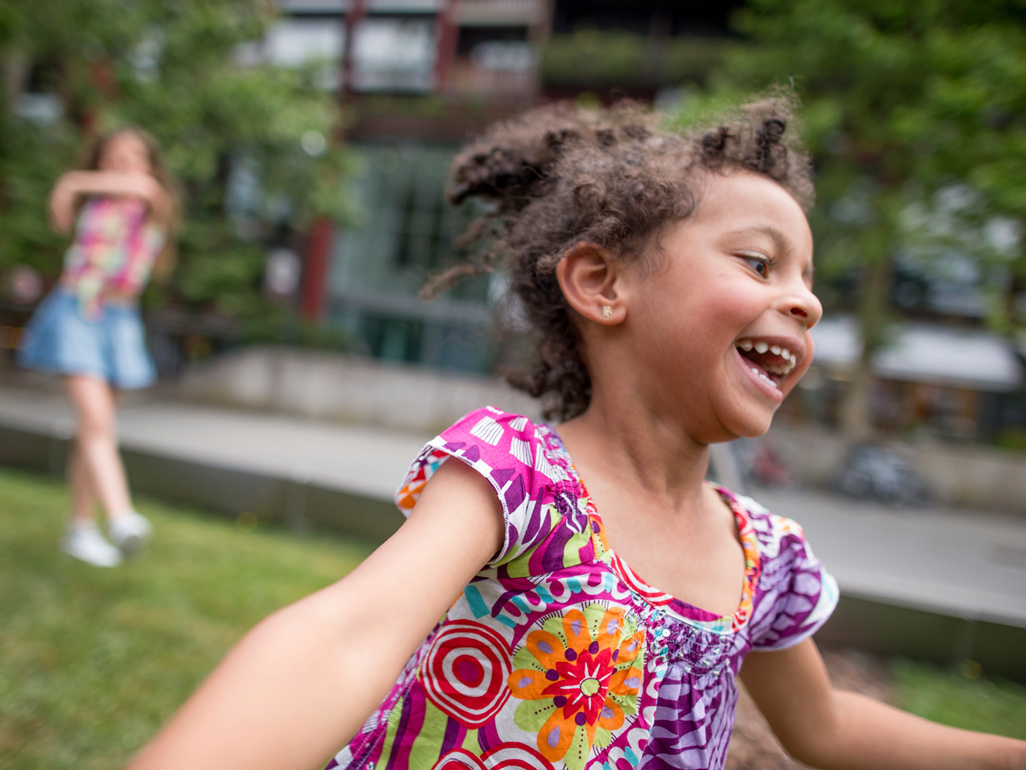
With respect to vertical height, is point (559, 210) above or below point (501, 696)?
above

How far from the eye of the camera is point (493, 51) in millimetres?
16797

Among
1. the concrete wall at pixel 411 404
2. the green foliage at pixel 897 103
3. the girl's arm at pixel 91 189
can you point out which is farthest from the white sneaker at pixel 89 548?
the green foliage at pixel 897 103

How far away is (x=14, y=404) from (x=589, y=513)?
872cm

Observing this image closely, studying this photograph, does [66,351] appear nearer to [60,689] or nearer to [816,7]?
[60,689]

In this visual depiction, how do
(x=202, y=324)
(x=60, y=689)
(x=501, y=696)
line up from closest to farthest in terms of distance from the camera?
1. (x=501, y=696)
2. (x=60, y=689)
3. (x=202, y=324)

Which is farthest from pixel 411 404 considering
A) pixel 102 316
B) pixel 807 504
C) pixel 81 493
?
pixel 81 493

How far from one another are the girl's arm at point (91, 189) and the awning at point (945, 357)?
1285 centimetres

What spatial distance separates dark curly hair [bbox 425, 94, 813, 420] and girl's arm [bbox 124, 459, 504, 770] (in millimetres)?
577

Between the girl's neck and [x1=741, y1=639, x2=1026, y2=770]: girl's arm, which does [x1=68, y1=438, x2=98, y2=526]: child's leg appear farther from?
[x1=741, y1=639, x2=1026, y2=770]: girl's arm

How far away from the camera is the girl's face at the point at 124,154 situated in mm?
3199

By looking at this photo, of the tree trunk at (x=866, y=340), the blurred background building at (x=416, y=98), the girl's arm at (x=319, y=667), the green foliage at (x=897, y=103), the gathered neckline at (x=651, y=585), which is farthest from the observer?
the blurred background building at (x=416, y=98)

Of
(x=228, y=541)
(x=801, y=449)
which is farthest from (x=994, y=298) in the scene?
(x=228, y=541)

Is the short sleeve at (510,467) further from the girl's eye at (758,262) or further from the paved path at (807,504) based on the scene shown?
the paved path at (807,504)

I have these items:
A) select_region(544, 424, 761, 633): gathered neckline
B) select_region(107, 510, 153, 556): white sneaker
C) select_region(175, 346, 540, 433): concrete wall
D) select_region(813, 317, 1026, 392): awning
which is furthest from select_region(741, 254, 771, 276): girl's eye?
select_region(813, 317, 1026, 392): awning
